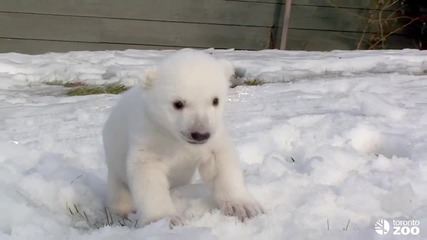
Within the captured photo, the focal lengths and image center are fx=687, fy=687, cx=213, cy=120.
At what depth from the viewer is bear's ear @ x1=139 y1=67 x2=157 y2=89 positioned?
2.78m

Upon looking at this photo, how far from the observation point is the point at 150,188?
8.75 feet

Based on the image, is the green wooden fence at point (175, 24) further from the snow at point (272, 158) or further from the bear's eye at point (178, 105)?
the bear's eye at point (178, 105)

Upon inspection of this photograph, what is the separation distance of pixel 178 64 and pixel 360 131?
1607 millimetres

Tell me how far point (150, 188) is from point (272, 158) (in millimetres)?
965

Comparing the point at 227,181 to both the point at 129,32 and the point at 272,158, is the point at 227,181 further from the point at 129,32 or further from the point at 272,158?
the point at 129,32

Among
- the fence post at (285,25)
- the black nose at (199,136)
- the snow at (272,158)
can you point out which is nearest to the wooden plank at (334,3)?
the fence post at (285,25)

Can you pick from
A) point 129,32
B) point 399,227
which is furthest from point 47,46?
point 399,227

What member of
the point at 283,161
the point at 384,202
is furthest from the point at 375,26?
the point at 384,202

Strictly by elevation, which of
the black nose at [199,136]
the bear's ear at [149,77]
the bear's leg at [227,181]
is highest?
the bear's ear at [149,77]

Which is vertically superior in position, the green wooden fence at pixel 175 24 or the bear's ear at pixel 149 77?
the bear's ear at pixel 149 77

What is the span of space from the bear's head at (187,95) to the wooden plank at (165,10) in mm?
5976

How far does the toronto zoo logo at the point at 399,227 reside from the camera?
2.39m

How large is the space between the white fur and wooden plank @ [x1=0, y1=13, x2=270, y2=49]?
583 centimetres

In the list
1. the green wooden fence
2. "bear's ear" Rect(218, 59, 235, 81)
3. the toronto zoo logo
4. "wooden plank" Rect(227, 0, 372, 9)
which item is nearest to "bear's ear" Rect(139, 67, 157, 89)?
"bear's ear" Rect(218, 59, 235, 81)
